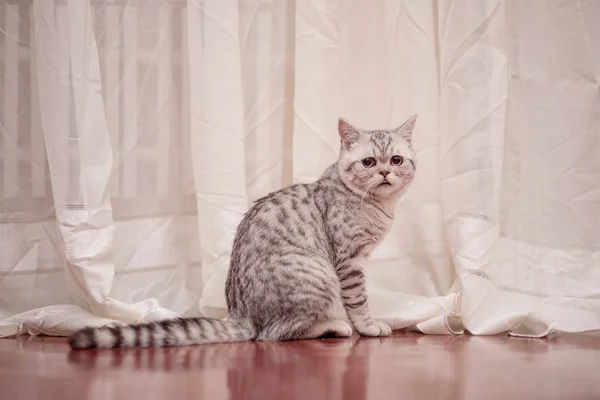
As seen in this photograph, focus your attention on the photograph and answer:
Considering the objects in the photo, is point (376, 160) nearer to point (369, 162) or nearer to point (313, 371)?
point (369, 162)

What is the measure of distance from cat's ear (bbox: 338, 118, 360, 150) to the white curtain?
224mm

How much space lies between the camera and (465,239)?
2.11 m

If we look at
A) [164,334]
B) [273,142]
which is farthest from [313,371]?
[273,142]

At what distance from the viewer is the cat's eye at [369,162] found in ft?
6.32

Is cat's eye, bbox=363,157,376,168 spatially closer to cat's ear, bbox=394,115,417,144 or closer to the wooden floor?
cat's ear, bbox=394,115,417,144

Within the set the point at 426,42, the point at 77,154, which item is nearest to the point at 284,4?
the point at 426,42

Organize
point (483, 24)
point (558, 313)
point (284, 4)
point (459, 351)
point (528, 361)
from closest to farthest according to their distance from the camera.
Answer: point (528, 361) < point (459, 351) < point (558, 313) < point (483, 24) < point (284, 4)

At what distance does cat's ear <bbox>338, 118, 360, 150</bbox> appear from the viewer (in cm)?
196

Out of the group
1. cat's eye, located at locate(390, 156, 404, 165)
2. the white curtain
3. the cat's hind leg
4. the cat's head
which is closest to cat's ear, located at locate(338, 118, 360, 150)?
the cat's head

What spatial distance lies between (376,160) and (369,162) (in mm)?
21

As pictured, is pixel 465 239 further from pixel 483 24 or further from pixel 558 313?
pixel 483 24

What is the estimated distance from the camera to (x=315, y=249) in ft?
6.25

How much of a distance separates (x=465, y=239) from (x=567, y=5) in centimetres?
79

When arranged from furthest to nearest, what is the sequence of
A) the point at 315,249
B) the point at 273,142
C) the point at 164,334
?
the point at 273,142 < the point at 315,249 < the point at 164,334
